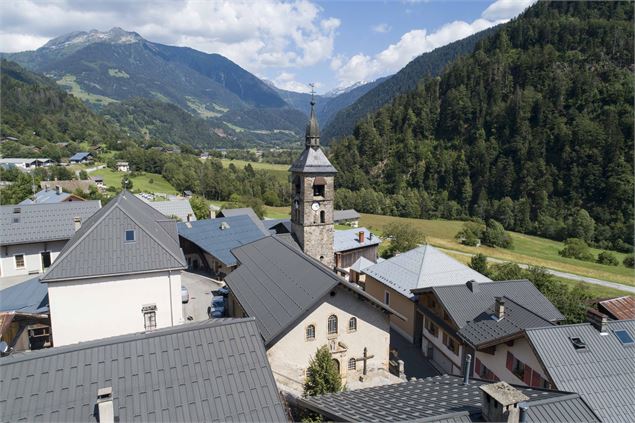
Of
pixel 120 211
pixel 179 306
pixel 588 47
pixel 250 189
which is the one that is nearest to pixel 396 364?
pixel 179 306

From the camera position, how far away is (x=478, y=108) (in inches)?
5842

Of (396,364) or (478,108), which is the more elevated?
(478,108)

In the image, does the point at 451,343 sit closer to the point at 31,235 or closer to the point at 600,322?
the point at 600,322

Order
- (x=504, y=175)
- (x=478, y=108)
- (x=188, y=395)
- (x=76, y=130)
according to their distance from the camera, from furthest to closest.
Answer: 1. (x=76, y=130)
2. (x=478, y=108)
3. (x=504, y=175)
4. (x=188, y=395)

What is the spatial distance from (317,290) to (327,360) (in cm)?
337

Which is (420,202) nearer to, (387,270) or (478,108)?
(478,108)

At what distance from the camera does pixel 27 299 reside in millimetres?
22922

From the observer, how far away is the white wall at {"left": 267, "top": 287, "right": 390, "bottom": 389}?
62.0 feet

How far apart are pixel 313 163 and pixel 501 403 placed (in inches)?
1030

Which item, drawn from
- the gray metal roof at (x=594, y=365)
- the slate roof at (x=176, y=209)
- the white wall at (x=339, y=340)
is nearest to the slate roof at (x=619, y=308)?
the gray metal roof at (x=594, y=365)

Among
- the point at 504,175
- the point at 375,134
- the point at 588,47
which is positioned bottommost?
the point at 504,175

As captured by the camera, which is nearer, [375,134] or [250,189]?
[250,189]

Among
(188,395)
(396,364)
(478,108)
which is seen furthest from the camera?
(478,108)

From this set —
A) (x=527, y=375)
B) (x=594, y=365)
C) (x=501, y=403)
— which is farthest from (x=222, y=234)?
(x=501, y=403)
